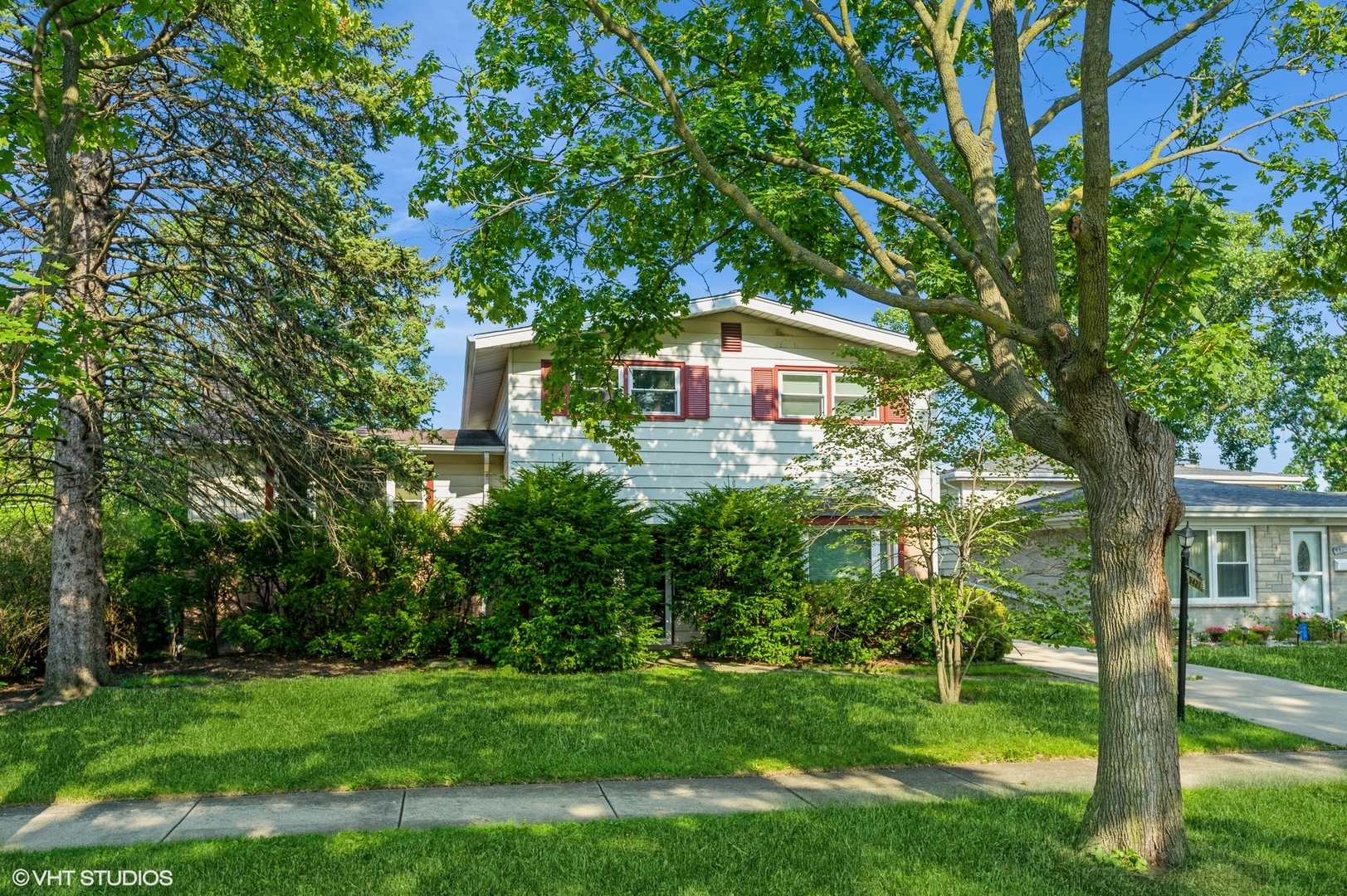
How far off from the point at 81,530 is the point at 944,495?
35.1 ft

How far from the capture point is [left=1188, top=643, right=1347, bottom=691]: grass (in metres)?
14.2

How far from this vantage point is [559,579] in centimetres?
1339

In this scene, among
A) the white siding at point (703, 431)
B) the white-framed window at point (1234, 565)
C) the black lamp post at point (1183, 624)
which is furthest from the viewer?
the white-framed window at point (1234, 565)

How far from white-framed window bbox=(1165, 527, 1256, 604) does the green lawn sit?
15136 millimetres

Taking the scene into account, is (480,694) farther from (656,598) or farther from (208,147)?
(208,147)

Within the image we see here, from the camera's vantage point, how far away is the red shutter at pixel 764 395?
17.1 meters

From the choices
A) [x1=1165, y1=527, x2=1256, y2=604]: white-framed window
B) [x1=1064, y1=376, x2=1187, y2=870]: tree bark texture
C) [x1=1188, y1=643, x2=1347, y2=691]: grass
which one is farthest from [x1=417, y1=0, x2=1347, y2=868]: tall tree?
[x1=1165, y1=527, x2=1256, y2=604]: white-framed window

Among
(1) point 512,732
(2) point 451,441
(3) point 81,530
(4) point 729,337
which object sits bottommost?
(1) point 512,732

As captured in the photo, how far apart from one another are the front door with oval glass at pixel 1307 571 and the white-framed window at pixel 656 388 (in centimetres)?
1432

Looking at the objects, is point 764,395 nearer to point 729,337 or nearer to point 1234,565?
point 729,337

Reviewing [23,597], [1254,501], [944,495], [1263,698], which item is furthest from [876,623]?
[23,597]

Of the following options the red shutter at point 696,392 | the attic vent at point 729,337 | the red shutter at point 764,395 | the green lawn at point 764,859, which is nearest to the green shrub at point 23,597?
the green lawn at point 764,859

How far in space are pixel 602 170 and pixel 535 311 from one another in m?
1.91

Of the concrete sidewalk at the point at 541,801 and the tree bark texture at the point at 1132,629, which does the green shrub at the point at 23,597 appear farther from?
the tree bark texture at the point at 1132,629
